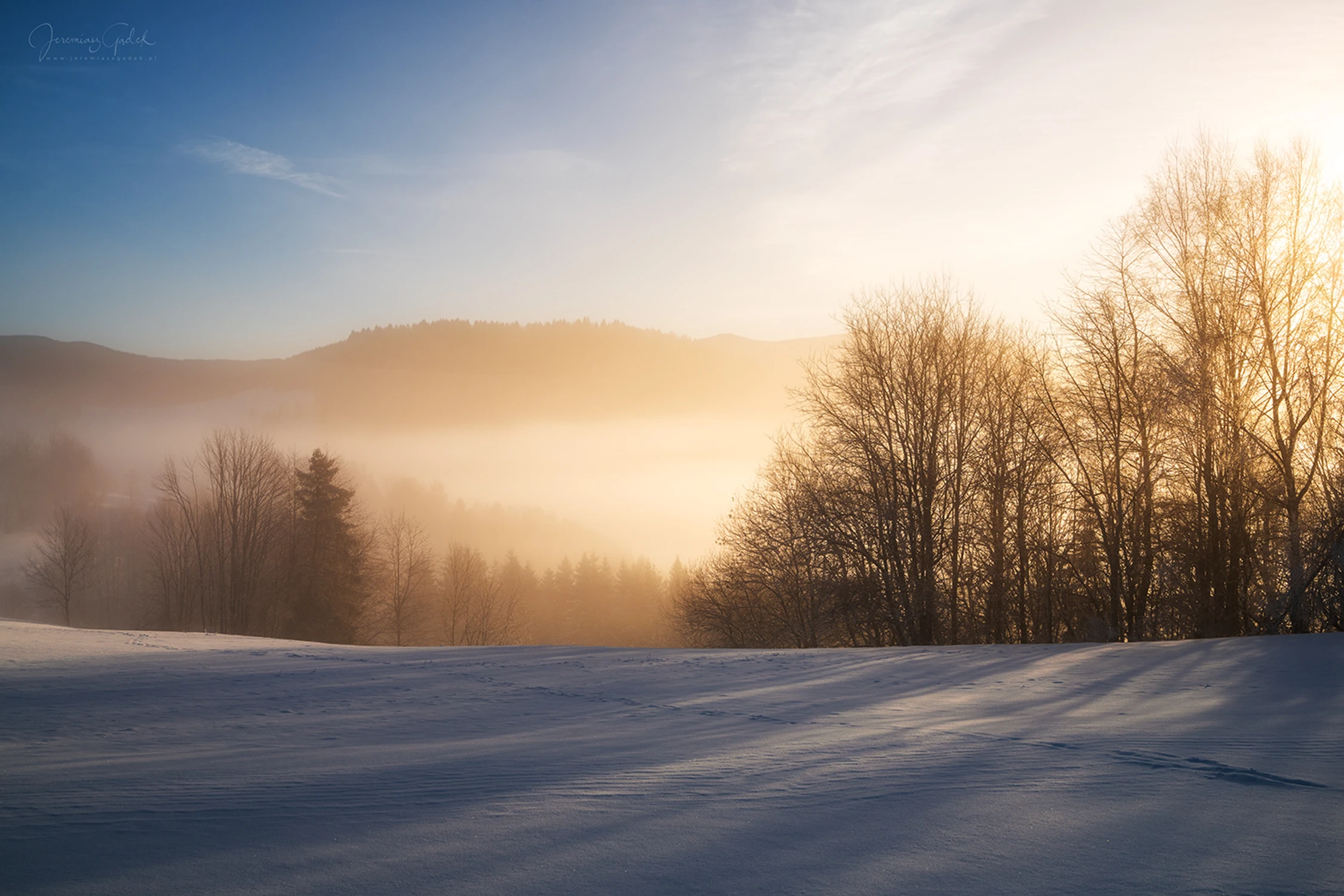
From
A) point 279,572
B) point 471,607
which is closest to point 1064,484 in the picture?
point 279,572

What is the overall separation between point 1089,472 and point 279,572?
37855mm

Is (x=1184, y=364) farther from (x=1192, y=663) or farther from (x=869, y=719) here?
(x=869, y=719)

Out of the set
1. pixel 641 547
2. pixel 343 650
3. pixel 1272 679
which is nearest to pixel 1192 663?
pixel 1272 679

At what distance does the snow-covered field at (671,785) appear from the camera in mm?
2801

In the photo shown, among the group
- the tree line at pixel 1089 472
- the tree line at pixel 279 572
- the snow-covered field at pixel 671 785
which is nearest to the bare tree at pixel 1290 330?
the tree line at pixel 1089 472

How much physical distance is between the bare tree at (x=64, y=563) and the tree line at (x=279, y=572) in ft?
0.71

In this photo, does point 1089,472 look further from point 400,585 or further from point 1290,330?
point 400,585

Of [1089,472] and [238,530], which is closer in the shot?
[1089,472]

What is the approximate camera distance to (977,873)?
2.78m

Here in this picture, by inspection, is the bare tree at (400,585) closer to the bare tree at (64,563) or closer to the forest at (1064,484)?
the forest at (1064,484)

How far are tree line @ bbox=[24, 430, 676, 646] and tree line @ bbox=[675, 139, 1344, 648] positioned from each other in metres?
18.6

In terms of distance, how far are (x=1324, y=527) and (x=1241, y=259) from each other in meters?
5.98

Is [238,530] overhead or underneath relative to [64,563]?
overhead

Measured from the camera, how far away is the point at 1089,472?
20.9 metres
